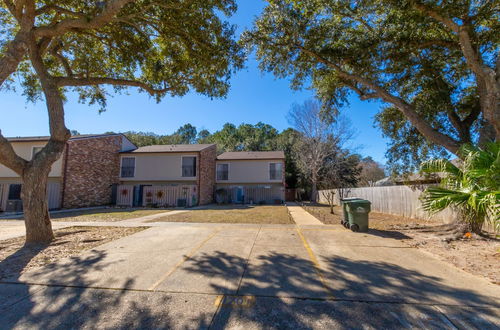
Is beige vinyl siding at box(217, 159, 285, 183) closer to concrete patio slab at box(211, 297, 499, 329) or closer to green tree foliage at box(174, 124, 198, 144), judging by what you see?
concrete patio slab at box(211, 297, 499, 329)

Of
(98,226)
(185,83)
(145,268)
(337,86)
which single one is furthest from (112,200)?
(337,86)

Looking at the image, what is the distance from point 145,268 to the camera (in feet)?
14.6

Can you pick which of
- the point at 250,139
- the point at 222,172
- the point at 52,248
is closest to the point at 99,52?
the point at 52,248

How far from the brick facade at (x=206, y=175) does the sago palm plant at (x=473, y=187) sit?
17.6 metres

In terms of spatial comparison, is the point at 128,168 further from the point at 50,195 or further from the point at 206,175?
the point at 206,175

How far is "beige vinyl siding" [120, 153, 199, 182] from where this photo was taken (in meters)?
21.1

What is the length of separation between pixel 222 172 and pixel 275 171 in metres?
5.79

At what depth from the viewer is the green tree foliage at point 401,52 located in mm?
7668

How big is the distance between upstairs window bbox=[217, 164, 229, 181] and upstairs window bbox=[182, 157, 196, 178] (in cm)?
445

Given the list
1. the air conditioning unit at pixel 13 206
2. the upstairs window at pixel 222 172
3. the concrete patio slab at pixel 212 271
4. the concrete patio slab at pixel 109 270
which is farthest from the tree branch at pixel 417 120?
the air conditioning unit at pixel 13 206

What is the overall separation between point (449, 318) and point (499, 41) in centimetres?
1017

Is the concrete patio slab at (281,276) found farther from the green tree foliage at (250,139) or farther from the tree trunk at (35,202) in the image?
the green tree foliage at (250,139)

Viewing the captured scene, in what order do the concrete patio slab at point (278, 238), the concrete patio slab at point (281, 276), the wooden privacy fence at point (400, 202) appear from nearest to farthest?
the concrete patio slab at point (281, 276) < the concrete patio slab at point (278, 238) < the wooden privacy fence at point (400, 202)

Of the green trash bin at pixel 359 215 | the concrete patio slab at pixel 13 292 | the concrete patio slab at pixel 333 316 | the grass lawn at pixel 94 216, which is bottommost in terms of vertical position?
the grass lawn at pixel 94 216
